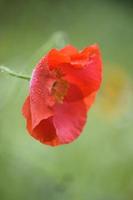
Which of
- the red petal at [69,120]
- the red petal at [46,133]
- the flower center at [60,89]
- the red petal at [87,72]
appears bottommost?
the red petal at [46,133]

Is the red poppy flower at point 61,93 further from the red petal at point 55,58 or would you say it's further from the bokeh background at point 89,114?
the bokeh background at point 89,114

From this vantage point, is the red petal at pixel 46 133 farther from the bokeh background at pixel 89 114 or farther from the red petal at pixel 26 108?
the bokeh background at pixel 89 114

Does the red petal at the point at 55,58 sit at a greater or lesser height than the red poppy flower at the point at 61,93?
greater

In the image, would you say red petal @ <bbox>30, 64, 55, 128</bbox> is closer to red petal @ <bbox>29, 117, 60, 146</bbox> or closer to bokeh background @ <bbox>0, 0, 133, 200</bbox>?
red petal @ <bbox>29, 117, 60, 146</bbox>

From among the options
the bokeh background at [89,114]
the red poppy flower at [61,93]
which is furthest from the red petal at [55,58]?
the bokeh background at [89,114]

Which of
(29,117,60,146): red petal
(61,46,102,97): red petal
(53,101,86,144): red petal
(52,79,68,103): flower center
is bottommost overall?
(29,117,60,146): red petal

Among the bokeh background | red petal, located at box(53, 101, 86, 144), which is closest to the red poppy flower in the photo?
red petal, located at box(53, 101, 86, 144)

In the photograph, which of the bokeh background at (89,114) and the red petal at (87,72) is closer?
the red petal at (87,72)

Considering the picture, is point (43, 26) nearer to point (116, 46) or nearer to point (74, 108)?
point (116, 46)
